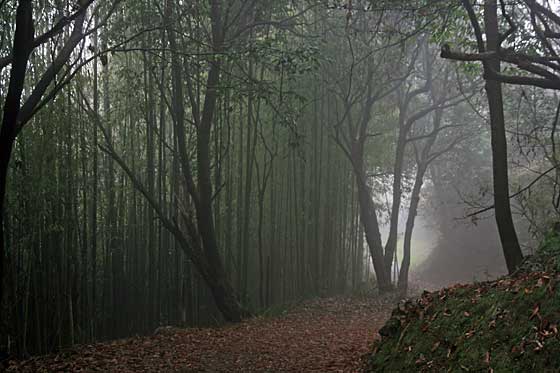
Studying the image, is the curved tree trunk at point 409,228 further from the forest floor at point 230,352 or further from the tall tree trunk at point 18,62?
the tall tree trunk at point 18,62

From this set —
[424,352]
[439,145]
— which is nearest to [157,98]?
[424,352]

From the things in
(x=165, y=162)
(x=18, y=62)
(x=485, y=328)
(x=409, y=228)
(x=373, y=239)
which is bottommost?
(x=485, y=328)

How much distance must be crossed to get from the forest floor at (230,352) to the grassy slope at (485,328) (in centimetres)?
55

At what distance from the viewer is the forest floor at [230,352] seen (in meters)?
4.41

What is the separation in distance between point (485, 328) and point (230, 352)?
2.72 meters

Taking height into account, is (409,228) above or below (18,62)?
below

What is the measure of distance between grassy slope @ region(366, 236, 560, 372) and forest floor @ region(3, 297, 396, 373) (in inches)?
21.5

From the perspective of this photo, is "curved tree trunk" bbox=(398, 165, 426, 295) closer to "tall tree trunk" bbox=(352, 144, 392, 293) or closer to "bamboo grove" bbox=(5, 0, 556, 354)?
"bamboo grove" bbox=(5, 0, 556, 354)

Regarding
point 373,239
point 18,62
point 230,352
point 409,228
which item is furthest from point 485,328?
point 409,228

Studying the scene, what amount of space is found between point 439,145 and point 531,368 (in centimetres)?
1483

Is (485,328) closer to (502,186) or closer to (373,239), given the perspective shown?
(502,186)

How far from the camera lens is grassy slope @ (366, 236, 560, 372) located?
2289 mm

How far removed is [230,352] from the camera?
492cm


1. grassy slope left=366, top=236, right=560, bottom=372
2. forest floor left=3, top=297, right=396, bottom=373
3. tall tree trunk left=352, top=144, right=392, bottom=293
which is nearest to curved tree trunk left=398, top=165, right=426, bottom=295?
tall tree trunk left=352, top=144, right=392, bottom=293
